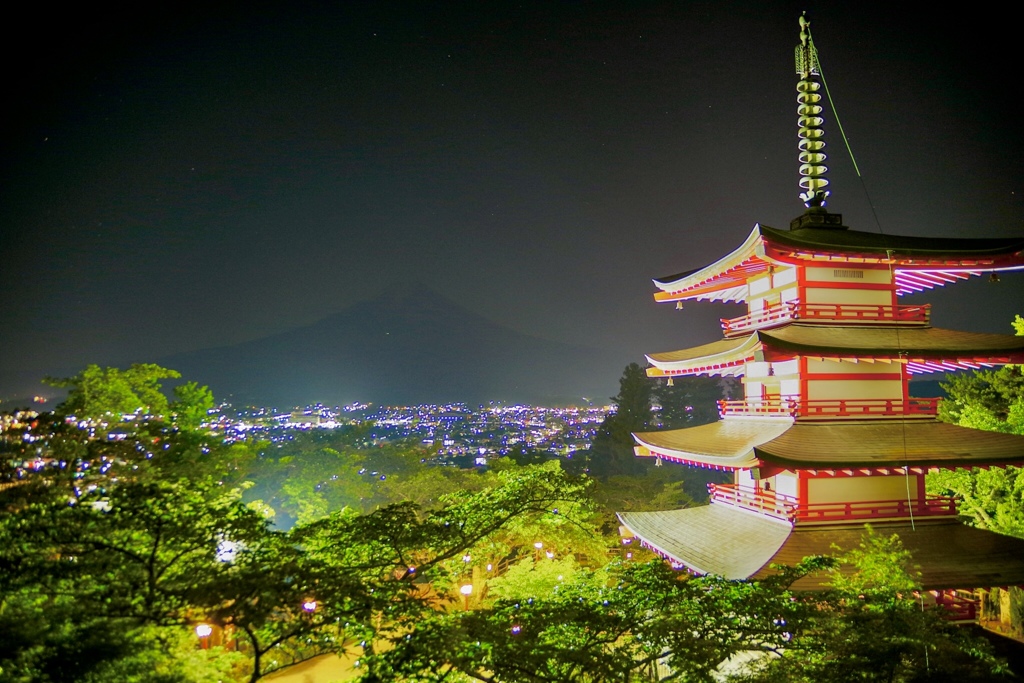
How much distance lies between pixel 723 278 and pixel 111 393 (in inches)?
897

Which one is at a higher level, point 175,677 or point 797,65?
point 797,65

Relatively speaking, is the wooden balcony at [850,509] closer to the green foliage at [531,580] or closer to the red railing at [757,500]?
the red railing at [757,500]

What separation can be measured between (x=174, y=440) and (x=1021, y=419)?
25.4m

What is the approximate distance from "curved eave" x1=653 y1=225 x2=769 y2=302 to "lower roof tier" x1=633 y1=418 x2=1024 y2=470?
3.57 meters

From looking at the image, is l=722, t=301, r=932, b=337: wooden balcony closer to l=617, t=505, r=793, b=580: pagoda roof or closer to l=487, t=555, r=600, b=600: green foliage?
l=617, t=505, r=793, b=580: pagoda roof

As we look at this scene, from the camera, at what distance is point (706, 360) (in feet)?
42.0

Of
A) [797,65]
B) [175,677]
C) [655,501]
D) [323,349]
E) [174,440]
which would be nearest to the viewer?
[175,677]

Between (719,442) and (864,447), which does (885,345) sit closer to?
(864,447)

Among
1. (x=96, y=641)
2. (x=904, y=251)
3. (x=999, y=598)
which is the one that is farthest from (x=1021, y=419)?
(x=96, y=641)

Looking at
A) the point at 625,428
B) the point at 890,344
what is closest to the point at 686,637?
the point at 890,344

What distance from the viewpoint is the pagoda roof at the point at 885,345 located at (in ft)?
33.0

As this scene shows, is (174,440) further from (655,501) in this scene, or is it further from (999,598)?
(999,598)

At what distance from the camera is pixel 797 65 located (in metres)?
12.8

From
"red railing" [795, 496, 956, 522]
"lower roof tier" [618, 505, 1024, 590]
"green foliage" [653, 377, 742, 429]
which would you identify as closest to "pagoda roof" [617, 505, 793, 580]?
"lower roof tier" [618, 505, 1024, 590]
